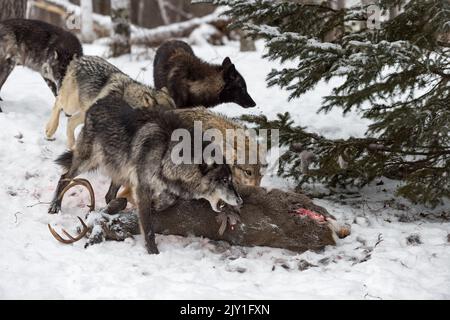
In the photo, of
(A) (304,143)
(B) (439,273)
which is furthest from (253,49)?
(B) (439,273)

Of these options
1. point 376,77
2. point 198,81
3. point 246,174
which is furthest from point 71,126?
point 376,77

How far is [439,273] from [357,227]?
1.41 metres

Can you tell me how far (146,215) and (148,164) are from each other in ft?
1.81

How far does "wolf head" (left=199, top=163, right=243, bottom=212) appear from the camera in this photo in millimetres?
5844

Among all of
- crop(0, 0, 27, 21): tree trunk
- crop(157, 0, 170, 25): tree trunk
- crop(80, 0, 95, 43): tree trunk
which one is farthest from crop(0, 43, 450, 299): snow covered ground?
crop(157, 0, 170, 25): tree trunk

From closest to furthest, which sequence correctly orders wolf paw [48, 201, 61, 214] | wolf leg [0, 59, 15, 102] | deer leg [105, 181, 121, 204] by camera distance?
wolf paw [48, 201, 61, 214] < deer leg [105, 181, 121, 204] < wolf leg [0, 59, 15, 102]

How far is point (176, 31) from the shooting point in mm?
18484

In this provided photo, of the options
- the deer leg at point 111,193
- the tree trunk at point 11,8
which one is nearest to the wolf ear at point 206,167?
the deer leg at point 111,193

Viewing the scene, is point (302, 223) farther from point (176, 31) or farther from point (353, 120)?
point (176, 31)

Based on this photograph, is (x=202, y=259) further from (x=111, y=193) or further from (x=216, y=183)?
(x=111, y=193)

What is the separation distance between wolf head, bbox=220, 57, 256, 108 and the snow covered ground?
160 cm

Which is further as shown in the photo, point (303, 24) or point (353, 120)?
point (353, 120)

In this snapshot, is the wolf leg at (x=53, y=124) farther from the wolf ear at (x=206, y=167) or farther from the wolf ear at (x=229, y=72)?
the wolf ear at (x=206, y=167)

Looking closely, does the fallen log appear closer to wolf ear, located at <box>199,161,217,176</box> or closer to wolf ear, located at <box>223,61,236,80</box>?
wolf ear, located at <box>199,161,217,176</box>
